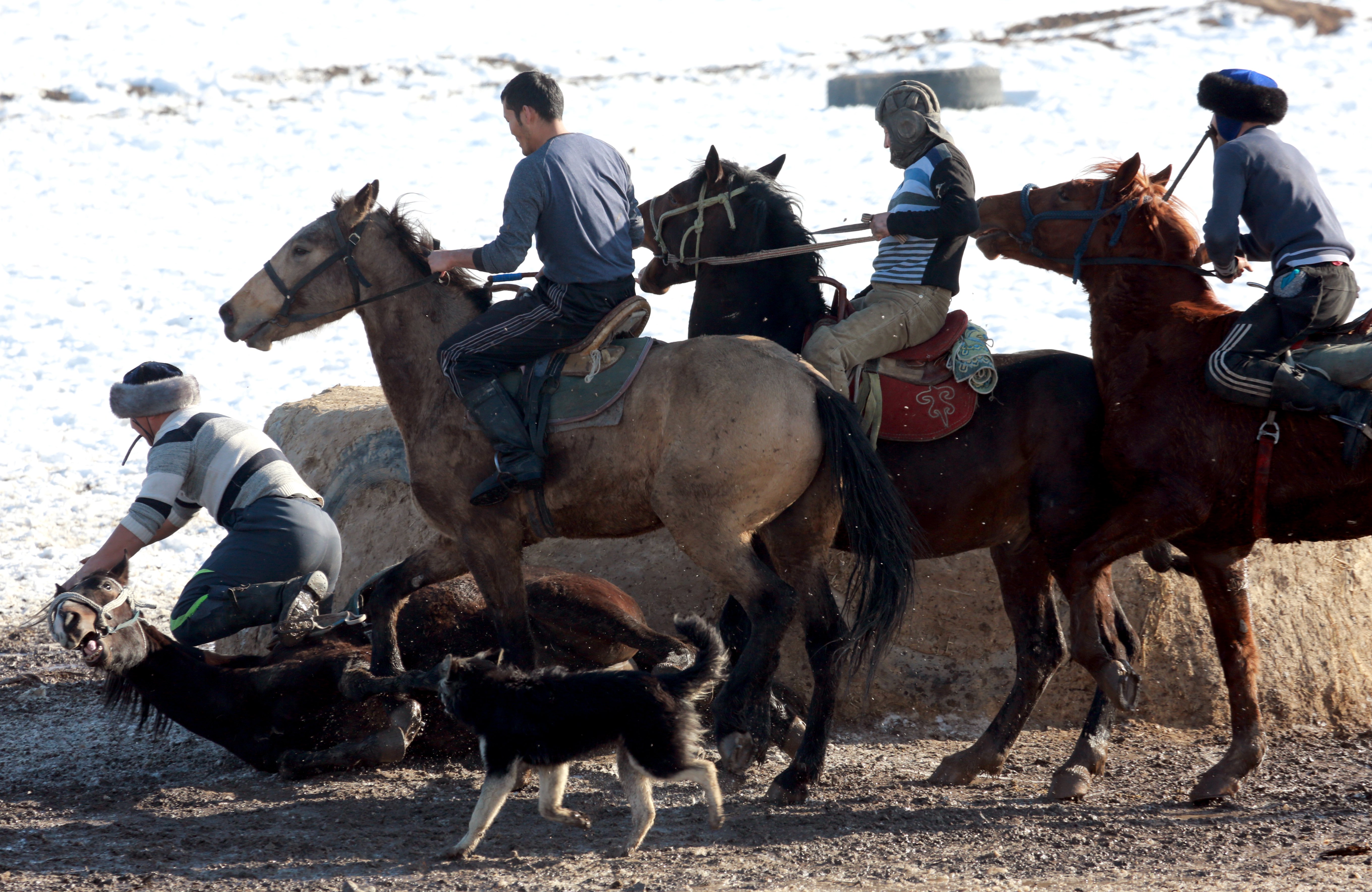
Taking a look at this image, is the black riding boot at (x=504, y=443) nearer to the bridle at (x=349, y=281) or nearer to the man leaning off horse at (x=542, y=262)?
the man leaning off horse at (x=542, y=262)

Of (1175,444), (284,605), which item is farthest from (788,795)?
(284,605)

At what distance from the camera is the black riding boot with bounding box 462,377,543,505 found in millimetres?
5023

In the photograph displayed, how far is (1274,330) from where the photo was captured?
495cm

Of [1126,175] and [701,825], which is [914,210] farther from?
[701,825]

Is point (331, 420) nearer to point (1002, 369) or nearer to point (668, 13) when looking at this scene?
point (1002, 369)

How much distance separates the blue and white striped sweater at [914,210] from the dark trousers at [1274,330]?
4.36 ft

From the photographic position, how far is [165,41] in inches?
750

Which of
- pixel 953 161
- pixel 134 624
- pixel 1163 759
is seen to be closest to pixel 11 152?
pixel 134 624

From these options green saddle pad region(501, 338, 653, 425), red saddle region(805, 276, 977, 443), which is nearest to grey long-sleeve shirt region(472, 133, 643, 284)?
green saddle pad region(501, 338, 653, 425)

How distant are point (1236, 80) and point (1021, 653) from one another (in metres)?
2.63

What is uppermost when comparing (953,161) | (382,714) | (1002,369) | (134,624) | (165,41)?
(165,41)

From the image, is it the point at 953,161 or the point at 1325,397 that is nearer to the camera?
the point at 1325,397

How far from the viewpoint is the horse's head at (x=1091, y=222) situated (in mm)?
5488

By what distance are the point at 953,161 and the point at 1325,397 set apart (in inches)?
71.9
